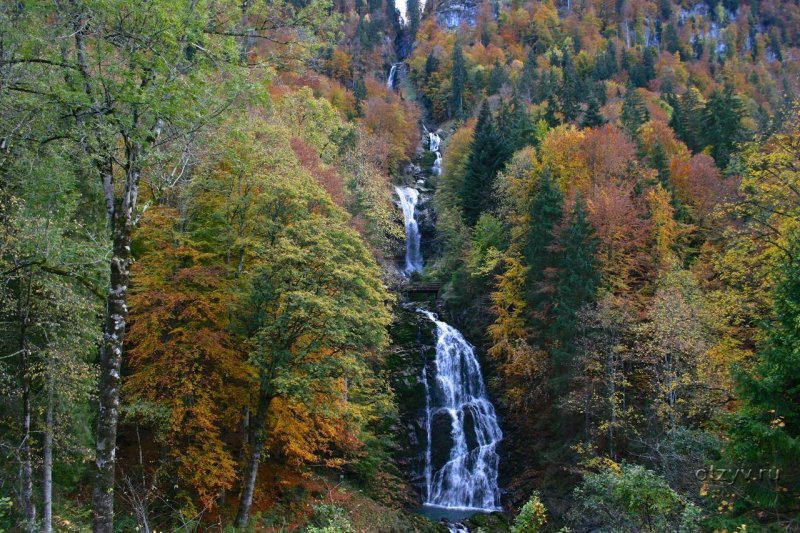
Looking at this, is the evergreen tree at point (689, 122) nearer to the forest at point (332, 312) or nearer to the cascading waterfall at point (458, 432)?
the forest at point (332, 312)

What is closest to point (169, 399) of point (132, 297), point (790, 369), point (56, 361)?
point (132, 297)

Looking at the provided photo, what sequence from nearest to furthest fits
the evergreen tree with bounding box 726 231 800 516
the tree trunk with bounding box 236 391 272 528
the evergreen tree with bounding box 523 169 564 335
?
the evergreen tree with bounding box 726 231 800 516, the tree trunk with bounding box 236 391 272 528, the evergreen tree with bounding box 523 169 564 335

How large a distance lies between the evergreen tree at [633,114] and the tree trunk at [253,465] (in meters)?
31.2

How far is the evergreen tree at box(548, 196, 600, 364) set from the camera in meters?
21.8

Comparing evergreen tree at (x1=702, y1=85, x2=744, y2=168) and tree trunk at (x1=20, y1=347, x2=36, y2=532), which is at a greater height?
evergreen tree at (x1=702, y1=85, x2=744, y2=168)

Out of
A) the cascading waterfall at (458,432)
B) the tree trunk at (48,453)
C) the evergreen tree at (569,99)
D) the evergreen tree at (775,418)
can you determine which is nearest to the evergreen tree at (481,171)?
the evergreen tree at (569,99)

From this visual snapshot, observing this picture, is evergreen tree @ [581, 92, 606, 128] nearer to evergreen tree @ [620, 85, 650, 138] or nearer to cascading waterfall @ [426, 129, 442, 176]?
evergreen tree @ [620, 85, 650, 138]

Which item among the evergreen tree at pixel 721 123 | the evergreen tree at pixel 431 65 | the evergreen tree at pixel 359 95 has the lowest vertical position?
the evergreen tree at pixel 721 123

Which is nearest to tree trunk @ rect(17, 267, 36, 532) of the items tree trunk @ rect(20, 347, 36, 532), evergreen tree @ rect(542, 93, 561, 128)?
tree trunk @ rect(20, 347, 36, 532)

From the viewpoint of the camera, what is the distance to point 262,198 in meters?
16.0

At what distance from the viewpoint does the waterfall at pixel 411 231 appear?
41625 millimetres

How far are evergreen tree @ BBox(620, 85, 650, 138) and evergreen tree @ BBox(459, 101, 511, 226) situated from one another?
8590 mm

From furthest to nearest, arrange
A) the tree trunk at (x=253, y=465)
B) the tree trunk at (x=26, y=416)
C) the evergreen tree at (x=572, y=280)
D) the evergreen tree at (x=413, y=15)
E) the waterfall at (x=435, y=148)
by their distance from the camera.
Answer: the evergreen tree at (x=413, y=15) → the waterfall at (x=435, y=148) → the evergreen tree at (x=572, y=280) → the tree trunk at (x=253, y=465) → the tree trunk at (x=26, y=416)

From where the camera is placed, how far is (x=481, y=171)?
3831 cm
